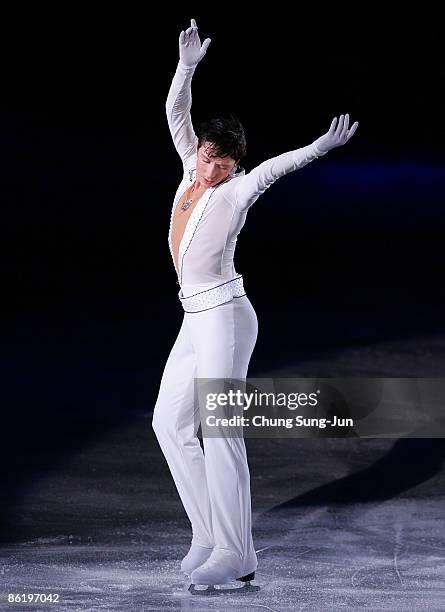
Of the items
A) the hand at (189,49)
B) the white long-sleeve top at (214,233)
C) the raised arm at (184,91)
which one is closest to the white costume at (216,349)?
the white long-sleeve top at (214,233)

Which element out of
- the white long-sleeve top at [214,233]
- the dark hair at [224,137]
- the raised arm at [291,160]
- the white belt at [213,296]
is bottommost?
the white belt at [213,296]

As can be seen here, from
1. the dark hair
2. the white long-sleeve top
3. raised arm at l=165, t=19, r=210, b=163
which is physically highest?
raised arm at l=165, t=19, r=210, b=163

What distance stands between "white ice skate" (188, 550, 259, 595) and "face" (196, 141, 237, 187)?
1180 mm

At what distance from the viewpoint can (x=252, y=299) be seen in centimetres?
834

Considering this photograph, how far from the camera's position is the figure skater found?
4023 mm

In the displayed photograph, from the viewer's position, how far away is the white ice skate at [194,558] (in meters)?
4.16

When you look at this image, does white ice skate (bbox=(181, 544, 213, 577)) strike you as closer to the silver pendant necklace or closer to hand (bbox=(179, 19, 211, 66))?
the silver pendant necklace

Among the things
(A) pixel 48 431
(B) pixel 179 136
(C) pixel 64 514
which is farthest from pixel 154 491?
(B) pixel 179 136

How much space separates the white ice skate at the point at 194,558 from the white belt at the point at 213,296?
30.9 inches

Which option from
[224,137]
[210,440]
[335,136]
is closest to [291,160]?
[335,136]

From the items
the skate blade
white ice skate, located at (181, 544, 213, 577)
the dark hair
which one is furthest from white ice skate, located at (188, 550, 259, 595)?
the dark hair

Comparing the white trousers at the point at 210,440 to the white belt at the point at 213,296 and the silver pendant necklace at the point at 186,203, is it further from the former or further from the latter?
the silver pendant necklace at the point at 186,203

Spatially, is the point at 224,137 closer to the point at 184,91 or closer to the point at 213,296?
the point at 184,91

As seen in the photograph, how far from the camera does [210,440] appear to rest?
13.3 feet
